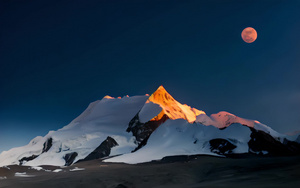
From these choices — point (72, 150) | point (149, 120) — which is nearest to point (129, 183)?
point (72, 150)

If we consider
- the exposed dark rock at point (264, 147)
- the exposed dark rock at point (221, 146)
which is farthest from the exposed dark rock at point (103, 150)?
the exposed dark rock at point (264, 147)

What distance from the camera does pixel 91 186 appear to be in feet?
148

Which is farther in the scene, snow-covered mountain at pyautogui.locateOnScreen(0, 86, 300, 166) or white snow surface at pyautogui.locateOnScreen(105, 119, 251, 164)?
white snow surface at pyautogui.locateOnScreen(105, 119, 251, 164)

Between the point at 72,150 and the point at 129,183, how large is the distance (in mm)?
130186

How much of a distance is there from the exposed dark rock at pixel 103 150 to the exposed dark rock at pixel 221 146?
67.9 metres

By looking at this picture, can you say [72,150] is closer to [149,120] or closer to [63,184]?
[149,120]

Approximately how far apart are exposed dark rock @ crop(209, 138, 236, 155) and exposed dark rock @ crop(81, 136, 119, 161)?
67903 millimetres

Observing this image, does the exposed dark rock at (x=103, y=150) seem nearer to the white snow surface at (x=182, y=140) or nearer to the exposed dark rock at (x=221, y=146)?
the white snow surface at (x=182, y=140)

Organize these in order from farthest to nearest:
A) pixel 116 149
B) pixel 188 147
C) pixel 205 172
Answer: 1. pixel 116 149
2. pixel 188 147
3. pixel 205 172

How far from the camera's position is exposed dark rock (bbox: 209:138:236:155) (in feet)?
320

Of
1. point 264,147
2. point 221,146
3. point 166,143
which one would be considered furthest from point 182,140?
point 264,147

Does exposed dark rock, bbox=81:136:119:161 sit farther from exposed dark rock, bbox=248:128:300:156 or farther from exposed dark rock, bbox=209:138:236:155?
exposed dark rock, bbox=248:128:300:156

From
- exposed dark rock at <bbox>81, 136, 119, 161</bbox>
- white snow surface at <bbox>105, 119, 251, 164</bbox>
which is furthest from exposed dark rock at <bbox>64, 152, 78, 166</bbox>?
white snow surface at <bbox>105, 119, 251, 164</bbox>

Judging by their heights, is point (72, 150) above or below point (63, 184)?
above
